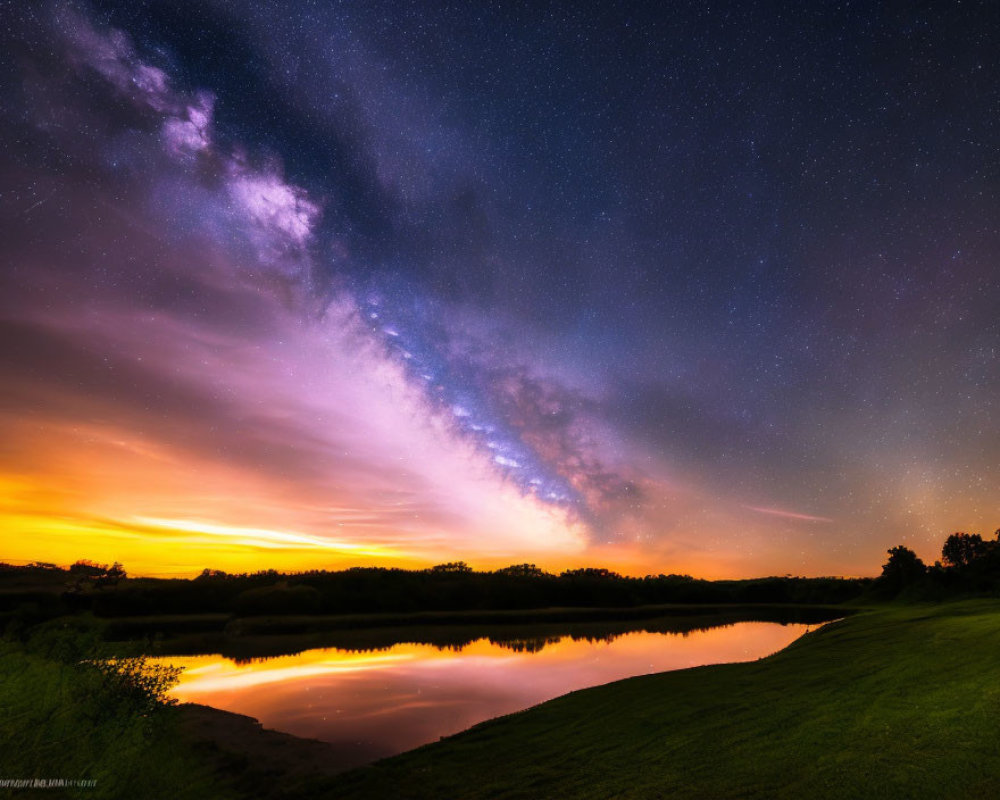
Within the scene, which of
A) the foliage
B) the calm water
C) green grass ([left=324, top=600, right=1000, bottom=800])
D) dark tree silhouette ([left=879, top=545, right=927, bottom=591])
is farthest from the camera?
dark tree silhouette ([left=879, top=545, right=927, bottom=591])

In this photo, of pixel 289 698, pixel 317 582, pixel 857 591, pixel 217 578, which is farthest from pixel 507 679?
pixel 857 591

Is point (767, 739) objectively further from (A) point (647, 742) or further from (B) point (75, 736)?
(B) point (75, 736)

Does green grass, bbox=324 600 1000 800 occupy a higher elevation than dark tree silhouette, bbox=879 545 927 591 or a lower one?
lower

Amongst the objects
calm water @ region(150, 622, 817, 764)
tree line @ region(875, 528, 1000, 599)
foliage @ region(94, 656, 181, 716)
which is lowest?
calm water @ region(150, 622, 817, 764)

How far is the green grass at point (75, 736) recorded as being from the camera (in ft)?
27.9

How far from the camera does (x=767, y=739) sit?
1239 cm

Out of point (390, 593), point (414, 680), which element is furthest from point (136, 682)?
point (390, 593)

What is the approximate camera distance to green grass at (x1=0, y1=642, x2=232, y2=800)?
335 inches

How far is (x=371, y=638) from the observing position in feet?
187

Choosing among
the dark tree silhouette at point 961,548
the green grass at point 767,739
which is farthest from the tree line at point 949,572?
the green grass at point 767,739

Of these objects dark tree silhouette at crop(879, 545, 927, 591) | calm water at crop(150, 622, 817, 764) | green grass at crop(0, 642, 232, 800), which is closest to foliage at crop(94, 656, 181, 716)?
green grass at crop(0, 642, 232, 800)

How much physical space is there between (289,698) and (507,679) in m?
12.7

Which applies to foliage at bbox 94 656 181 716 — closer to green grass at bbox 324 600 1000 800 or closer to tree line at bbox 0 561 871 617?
green grass at bbox 324 600 1000 800

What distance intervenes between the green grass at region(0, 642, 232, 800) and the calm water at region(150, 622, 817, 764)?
6.56 meters
